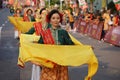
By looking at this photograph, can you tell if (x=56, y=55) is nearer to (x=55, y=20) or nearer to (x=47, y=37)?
(x=47, y=37)

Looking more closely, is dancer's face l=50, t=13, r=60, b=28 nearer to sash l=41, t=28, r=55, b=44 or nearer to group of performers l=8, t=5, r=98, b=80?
group of performers l=8, t=5, r=98, b=80

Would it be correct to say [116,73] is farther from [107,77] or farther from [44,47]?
[44,47]

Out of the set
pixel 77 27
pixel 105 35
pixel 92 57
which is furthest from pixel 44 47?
pixel 77 27

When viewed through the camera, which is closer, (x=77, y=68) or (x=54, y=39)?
(x=54, y=39)

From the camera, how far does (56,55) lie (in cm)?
611

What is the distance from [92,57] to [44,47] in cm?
70

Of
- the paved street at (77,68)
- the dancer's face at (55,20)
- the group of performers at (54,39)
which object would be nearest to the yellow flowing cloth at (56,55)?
the group of performers at (54,39)

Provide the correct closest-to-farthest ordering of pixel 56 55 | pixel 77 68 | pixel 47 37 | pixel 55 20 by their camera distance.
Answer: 1. pixel 56 55
2. pixel 55 20
3. pixel 47 37
4. pixel 77 68

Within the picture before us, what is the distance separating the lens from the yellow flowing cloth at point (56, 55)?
19.8 feet

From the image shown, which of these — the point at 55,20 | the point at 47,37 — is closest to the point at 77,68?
the point at 47,37

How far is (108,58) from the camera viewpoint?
46.4 ft

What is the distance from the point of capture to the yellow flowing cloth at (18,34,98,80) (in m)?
6.04

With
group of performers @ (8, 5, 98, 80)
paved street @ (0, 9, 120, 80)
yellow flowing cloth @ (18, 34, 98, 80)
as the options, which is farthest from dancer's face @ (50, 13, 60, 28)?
paved street @ (0, 9, 120, 80)

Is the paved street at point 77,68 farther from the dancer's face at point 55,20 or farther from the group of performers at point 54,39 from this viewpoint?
the dancer's face at point 55,20
